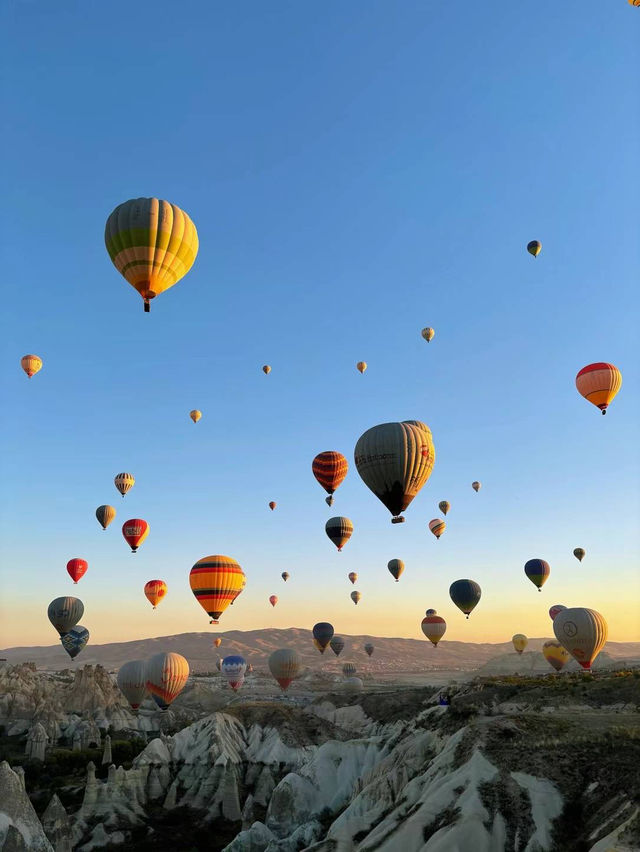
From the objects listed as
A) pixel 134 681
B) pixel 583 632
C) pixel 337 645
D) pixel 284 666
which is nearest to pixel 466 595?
pixel 583 632

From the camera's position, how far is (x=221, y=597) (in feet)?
168

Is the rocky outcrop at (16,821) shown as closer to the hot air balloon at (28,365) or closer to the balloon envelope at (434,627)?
the hot air balloon at (28,365)

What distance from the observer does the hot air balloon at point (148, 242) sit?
3531cm

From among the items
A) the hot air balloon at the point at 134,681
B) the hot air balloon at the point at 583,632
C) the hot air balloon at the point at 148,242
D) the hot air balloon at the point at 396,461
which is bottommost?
the hot air balloon at the point at 134,681

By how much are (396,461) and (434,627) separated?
5647cm

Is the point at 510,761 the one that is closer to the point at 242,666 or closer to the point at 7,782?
the point at 7,782

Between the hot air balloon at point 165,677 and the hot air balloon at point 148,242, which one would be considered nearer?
the hot air balloon at point 148,242

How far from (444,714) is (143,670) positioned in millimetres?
40243

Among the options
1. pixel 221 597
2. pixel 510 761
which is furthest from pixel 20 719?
pixel 510 761

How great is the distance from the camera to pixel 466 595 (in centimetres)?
7144

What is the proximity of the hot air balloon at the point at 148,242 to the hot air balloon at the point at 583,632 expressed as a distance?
40.5 metres

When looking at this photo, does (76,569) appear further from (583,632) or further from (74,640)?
(583,632)

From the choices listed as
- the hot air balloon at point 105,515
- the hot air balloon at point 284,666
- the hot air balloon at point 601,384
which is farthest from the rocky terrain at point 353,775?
the hot air balloon at point 105,515

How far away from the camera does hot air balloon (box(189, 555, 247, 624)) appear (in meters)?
51.2
